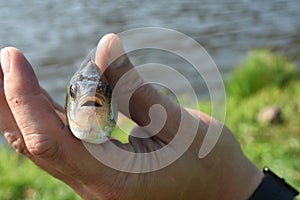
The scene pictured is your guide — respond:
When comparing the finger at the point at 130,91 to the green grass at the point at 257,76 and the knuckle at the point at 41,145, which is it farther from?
the green grass at the point at 257,76

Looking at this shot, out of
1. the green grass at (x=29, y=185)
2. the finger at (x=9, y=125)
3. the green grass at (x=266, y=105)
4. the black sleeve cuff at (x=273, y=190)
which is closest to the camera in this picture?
the finger at (x=9, y=125)

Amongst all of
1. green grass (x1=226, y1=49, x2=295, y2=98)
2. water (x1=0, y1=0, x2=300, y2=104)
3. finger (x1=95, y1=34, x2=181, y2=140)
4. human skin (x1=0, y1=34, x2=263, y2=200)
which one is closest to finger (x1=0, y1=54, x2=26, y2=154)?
human skin (x1=0, y1=34, x2=263, y2=200)

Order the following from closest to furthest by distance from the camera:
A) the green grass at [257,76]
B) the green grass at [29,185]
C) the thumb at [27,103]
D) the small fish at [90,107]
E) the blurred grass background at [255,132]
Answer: the small fish at [90,107], the thumb at [27,103], the green grass at [29,185], the blurred grass background at [255,132], the green grass at [257,76]

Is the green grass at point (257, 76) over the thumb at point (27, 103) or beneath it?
beneath

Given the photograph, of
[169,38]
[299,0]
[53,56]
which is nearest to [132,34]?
[169,38]

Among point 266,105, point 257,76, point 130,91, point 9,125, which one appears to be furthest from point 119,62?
point 257,76

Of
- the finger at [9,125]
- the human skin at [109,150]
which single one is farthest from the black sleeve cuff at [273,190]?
the finger at [9,125]

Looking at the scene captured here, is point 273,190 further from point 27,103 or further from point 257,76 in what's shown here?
point 257,76
